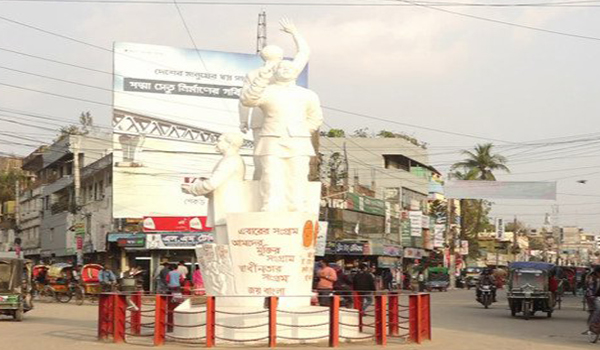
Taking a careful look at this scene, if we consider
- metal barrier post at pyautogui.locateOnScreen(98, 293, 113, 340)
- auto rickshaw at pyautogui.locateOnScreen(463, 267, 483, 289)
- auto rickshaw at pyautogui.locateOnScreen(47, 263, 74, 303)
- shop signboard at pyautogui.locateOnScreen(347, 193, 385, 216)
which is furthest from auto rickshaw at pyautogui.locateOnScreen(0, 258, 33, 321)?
auto rickshaw at pyautogui.locateOnScreen(463, 267, 483, 289)

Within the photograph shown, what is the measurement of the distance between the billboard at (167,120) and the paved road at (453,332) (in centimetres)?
1618

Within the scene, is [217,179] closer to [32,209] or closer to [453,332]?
[453,332]

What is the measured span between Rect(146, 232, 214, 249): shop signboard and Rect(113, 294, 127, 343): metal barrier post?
28.0 metres

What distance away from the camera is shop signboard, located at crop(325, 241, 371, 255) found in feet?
172

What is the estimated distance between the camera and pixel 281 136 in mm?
17875

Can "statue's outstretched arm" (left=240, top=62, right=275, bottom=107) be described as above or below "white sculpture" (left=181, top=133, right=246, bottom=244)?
above

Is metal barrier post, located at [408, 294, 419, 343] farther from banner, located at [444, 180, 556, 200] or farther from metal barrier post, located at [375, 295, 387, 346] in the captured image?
banner, located at [444, 180, 556, 200]

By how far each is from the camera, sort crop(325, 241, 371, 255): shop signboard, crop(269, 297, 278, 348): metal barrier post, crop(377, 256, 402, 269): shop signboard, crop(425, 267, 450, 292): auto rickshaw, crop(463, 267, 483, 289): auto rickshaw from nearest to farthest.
Answer: crop(269, 297, 278, 348): metal barrier post, crop(325, 241, 371, 255): shop signboard, crop(377, 256, 402, 269): shop signboard, crop(425, 267, 450, 292): auto rickshaw, crop(463, 267, 483, 289): auto rickshaw

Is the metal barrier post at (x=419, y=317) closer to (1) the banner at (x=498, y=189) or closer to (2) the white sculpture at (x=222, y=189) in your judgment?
(2) the white sculpture at (x=222, y=189)

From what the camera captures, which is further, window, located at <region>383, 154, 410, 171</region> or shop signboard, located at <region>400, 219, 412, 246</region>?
window, located at <region>383, 154, 410, 171</region>

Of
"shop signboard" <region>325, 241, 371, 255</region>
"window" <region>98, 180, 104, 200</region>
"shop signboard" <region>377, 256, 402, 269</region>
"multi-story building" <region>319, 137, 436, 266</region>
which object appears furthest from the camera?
"shop signboard" <region>377, 256, 402, 269</region>

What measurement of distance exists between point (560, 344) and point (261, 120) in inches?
285

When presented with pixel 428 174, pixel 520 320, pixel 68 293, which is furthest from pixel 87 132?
pixel 520 320

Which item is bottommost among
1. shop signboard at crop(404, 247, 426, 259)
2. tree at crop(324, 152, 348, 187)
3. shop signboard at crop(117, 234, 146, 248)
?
shop signboard at crop(404, 247, 426, 259)
